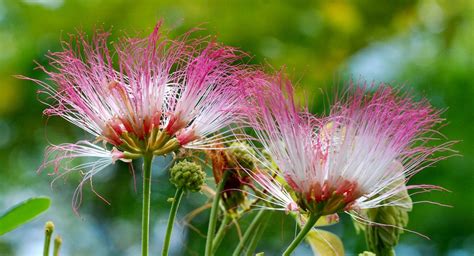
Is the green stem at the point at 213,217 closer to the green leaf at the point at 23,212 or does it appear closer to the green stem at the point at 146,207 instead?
the green stem at the point at 146,207

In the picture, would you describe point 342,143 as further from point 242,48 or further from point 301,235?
point 242,48

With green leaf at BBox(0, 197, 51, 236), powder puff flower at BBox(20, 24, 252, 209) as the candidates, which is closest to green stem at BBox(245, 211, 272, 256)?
powder puff flower at BBox(20, 24, 252, 209)

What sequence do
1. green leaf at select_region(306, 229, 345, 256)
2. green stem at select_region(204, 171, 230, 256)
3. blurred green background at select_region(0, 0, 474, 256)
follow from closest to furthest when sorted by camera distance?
green stem at select_region(204, 171, 230, 256) < green leaf at select_region(306, 229, 345, 256) < blurred green background at select_region(0, 0, 474, 256)

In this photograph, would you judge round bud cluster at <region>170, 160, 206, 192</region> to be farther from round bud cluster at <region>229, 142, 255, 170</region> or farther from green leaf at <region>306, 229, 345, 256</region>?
green leaf at <region>306, 229, 345, 256</region>

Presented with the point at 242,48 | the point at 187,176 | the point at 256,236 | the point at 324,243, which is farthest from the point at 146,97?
the point at 242,48

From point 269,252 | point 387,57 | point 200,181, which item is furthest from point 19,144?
point 200,181

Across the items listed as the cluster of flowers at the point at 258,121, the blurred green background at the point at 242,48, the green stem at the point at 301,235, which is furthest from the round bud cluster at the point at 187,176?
→ the blurred green background at the point at 242,48

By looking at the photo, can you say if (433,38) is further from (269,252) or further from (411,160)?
(411,160)
